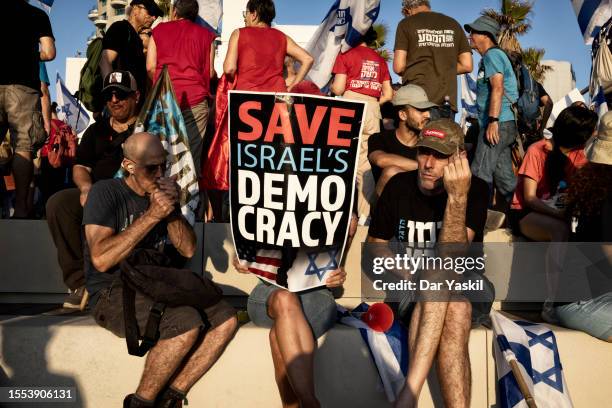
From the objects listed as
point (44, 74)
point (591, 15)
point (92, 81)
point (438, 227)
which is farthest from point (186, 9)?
point (591, 15)

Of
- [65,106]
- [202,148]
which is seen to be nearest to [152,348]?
[202,148]

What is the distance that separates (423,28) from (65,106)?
9.90 meters

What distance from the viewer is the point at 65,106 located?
14.7m

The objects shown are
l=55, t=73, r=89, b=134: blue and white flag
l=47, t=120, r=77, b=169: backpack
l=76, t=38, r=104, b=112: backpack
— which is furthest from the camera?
l=55, t=73, r=89, b=134: blue and white flag

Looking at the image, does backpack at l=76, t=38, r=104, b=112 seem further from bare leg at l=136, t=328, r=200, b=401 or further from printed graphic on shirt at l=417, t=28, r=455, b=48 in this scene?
bare leg at l=136, t=328, r=200, b=401

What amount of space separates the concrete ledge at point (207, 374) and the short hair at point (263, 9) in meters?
2.87

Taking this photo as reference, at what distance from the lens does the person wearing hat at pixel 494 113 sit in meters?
6.29

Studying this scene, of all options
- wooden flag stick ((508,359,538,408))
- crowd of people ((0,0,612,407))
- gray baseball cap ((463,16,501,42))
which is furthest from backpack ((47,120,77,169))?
wooden flag stick ((508,359,538,408))

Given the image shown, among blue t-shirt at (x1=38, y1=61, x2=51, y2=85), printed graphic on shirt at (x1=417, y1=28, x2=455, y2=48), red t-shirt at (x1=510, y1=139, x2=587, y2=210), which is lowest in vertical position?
red t-shirt at (x1=510, y1=139, x2=587, y2=210)

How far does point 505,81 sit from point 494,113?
15.8 inches

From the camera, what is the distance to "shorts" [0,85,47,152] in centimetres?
568

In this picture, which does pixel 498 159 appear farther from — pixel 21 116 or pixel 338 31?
pixel 21 116

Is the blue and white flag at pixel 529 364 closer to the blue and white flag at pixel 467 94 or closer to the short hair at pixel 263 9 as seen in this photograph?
the short hair at pixel 263 9

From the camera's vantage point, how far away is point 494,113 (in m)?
6.22
